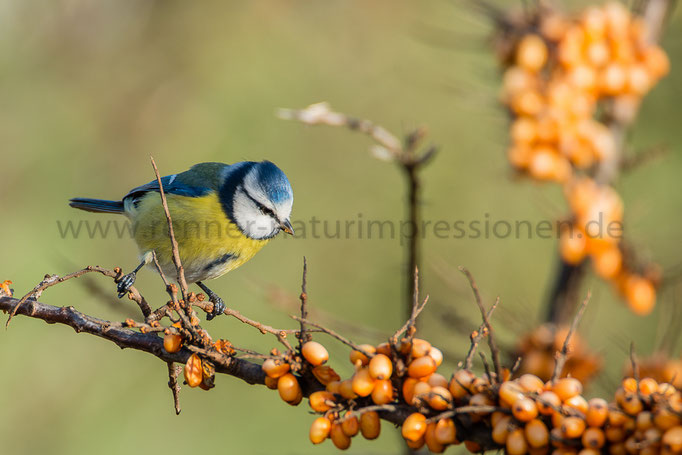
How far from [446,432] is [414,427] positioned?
0.06 meters

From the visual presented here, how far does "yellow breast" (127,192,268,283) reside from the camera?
106 inches

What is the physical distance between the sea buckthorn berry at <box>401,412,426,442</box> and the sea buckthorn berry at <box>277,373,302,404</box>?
26 centimetres

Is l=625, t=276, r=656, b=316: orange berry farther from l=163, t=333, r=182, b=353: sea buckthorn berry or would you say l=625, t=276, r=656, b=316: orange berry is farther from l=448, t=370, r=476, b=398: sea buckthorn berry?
l=163, t=333, r=182, b=353: sea buckthorn berry

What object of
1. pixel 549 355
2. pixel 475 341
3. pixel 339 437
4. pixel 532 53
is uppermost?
pixel 532 53

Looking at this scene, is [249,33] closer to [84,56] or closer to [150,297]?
[84,56]

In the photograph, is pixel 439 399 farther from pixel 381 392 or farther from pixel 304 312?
pixel 304 312

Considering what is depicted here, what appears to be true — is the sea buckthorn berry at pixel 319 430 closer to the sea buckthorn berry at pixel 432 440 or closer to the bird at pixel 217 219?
the sea buckthorn berry at pixel 432 440

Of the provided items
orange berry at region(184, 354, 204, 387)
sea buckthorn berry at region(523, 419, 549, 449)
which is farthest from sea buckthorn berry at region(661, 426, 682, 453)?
orange berry at region(184, 354, 204, 387)

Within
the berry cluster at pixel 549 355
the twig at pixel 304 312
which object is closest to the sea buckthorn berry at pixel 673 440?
the twig at pixel 304 312

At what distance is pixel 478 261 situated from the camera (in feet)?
15.4

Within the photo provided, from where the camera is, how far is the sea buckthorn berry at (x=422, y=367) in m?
1.39

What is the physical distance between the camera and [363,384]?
4.51ft

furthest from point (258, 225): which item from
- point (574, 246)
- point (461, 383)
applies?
point (461, 383)

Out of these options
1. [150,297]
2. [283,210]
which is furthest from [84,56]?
[283,210]
